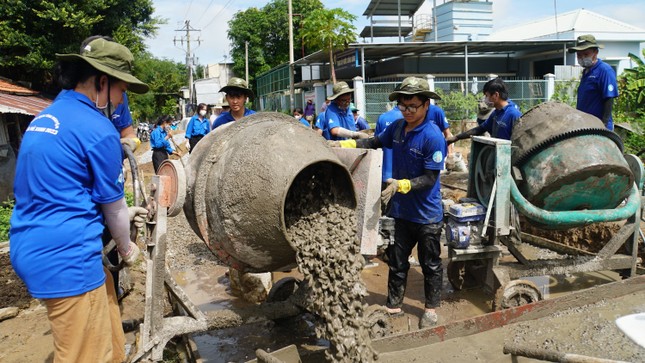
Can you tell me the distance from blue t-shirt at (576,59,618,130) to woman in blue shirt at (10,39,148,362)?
4.88 m

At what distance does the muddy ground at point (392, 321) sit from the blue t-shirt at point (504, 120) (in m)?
1.58

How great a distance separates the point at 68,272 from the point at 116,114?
2.01 meters

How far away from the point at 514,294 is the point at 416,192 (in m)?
1.25

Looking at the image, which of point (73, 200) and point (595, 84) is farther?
point (595, 84)

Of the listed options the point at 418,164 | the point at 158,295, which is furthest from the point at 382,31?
the point at 158,295

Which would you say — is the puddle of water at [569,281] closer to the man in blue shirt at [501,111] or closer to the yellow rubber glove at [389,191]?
the man in blue shirt at [501,111]

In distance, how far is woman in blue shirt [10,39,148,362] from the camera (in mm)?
2404

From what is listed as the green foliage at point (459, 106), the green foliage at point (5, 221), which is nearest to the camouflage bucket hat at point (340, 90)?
the green foliage at point (5, 221)

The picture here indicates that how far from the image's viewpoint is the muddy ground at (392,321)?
3.72 meters

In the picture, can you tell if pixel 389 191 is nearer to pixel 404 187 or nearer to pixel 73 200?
pixel 404 187

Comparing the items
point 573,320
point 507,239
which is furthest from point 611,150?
point 573,320

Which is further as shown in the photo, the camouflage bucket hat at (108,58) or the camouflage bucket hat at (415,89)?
the camouflage bucket hat at (415,89)

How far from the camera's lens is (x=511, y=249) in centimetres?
486

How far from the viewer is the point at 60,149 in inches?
93.7
